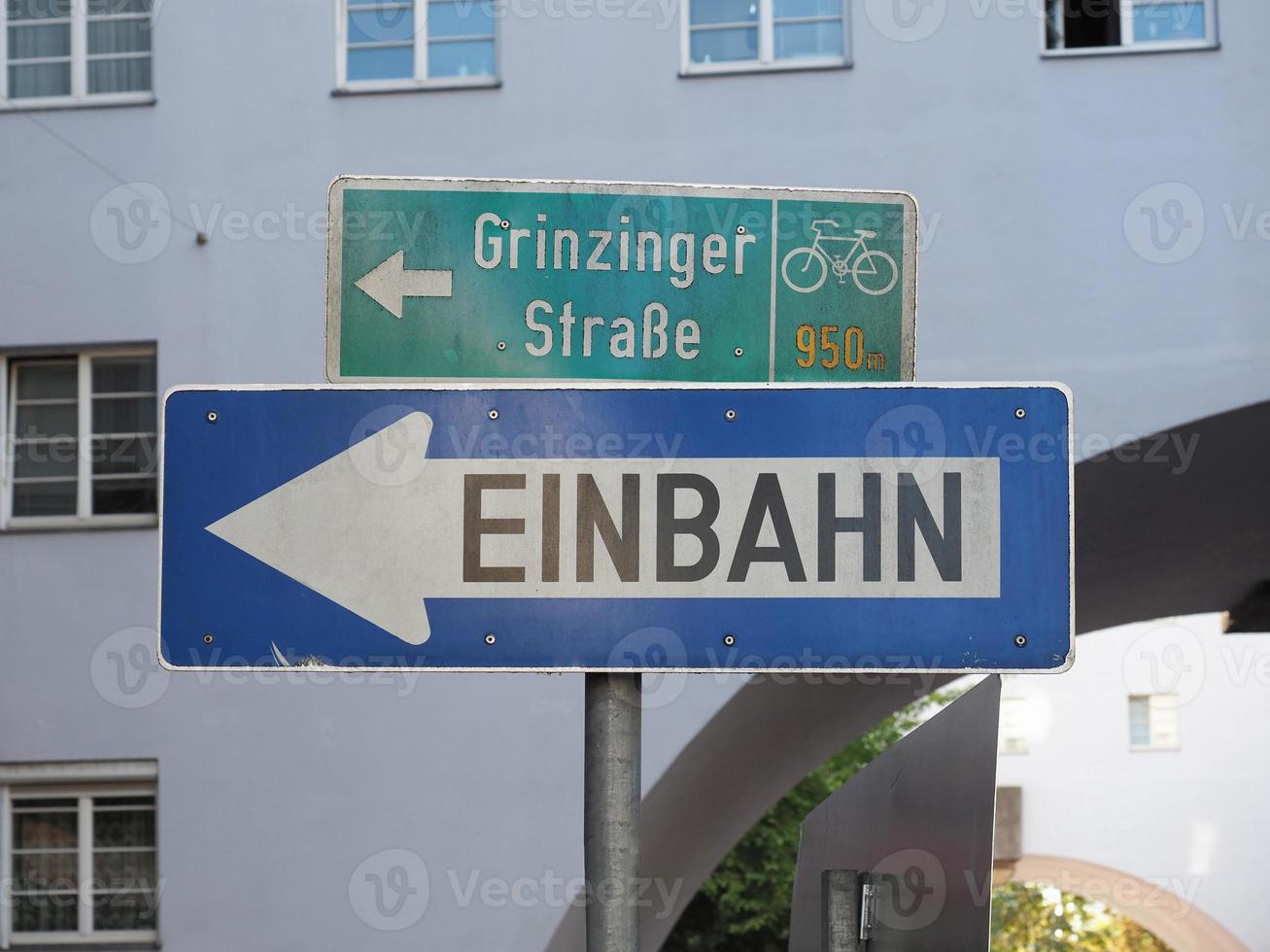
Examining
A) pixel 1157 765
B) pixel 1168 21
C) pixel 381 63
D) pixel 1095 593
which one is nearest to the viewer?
pixel 1168 21

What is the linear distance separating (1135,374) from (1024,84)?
1824 mm

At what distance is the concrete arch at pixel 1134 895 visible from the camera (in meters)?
25.9

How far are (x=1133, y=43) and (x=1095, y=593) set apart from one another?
4.60 metres

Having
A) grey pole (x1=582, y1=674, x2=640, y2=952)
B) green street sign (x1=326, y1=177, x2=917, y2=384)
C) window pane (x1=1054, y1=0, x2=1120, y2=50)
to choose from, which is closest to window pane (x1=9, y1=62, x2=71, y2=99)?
window pane (x1=1054, y1=0, x2=1120, y2=50)

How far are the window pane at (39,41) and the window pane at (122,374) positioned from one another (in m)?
1.95

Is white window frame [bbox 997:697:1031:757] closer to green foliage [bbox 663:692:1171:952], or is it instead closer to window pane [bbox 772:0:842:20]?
green foliage [bbox 663:692:1171:952]

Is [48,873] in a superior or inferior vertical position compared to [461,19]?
inferior

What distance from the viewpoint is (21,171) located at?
11.1 m

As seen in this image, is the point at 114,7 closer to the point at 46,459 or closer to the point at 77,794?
the point at 46,459

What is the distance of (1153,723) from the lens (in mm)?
29109

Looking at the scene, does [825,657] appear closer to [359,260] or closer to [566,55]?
[359,260]

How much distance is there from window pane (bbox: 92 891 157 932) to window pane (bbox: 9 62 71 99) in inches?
194

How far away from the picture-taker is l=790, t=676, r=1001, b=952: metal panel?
2920mm

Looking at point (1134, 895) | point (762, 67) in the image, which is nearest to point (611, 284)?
point (762, 67)
